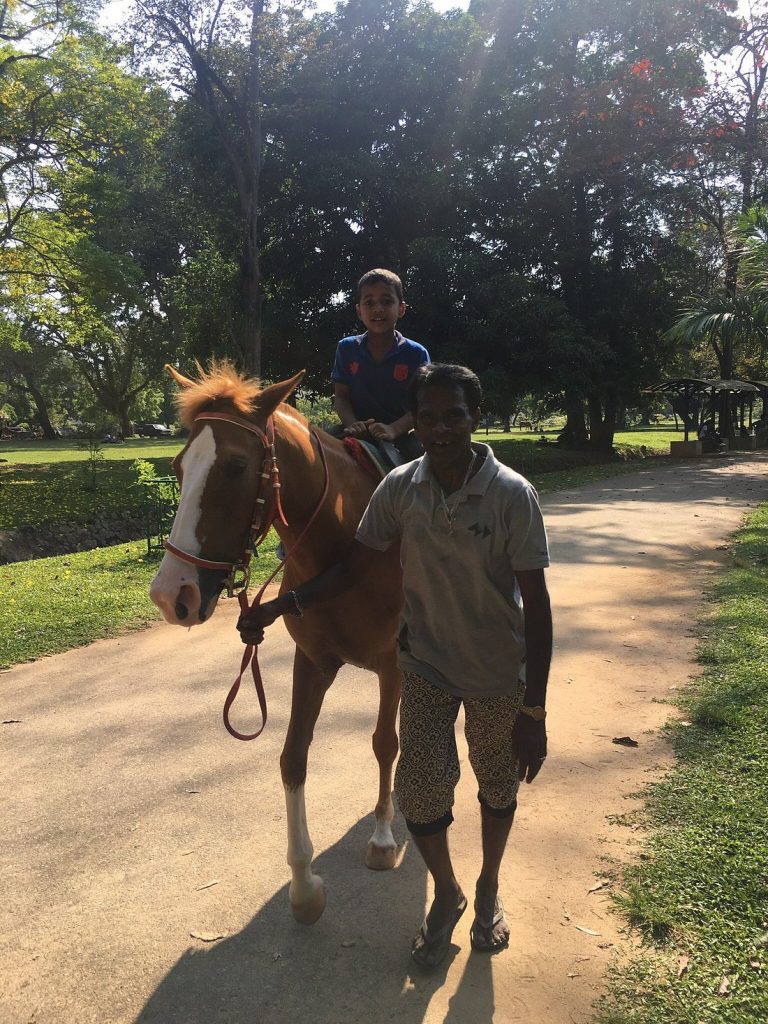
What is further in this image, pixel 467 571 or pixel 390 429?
pixel 390 429

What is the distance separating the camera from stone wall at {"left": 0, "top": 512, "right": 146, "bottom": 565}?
10977mm

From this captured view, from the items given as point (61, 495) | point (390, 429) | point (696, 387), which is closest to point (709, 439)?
point (696, 387)

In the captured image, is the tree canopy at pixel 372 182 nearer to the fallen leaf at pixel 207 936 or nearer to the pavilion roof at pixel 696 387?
the pavilion roof at pixel 696 387

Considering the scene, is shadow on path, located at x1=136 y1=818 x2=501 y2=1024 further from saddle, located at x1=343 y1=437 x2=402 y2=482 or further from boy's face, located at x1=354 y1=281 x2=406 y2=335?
boy's face, located at x1=354 y1=281 x2=406 y2=335

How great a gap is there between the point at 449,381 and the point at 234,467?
73 cm

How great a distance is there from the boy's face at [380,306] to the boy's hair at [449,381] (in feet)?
3.92

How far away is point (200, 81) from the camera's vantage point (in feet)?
50.8

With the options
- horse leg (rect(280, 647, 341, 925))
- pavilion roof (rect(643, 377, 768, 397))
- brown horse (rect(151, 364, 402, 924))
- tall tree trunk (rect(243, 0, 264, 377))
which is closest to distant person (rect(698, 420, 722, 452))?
pavilion roof (rect(643, 377, 768, 397))

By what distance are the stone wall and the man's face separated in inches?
397

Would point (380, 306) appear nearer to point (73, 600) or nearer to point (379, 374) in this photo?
point (379, 374)

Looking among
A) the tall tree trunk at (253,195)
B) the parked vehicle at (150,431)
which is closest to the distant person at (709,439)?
the tall tree trunk at (253,195)

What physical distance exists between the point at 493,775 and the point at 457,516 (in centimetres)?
93

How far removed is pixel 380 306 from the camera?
11.1 feet

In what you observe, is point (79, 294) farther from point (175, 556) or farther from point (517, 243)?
point (175, 556)
